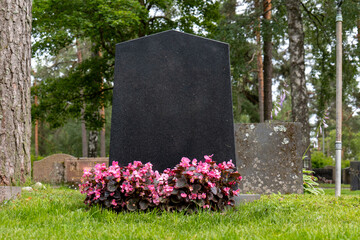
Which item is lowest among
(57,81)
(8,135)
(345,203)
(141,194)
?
(345,203)

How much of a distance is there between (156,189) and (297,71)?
847 centimetres

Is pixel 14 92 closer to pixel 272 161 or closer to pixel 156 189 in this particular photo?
pixel 156 189

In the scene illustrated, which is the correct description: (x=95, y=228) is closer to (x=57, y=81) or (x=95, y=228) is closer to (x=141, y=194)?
(x=141, y=194)

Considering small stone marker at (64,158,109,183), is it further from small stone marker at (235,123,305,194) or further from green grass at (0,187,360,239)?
green grass at (0,187,360,239)

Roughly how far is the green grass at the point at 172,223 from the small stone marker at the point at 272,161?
286 centimetres

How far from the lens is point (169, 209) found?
443cm

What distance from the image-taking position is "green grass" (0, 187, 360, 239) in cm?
330

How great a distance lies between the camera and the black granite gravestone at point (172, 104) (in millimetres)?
5309

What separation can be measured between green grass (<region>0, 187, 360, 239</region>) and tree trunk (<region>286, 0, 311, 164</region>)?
6833mm

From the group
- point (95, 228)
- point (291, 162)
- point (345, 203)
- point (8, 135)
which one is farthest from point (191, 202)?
point (291, 162)

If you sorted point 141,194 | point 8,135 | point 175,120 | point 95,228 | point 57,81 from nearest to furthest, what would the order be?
point 95,228
point 141,194
point 175,120
point 8,135
point 57,81

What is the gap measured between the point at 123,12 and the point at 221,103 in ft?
27.4

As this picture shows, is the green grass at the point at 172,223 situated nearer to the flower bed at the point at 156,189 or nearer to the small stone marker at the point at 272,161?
the flower bed at the point at 156,189

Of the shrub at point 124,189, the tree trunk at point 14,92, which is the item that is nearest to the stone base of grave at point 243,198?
the shrub at point 124,189
